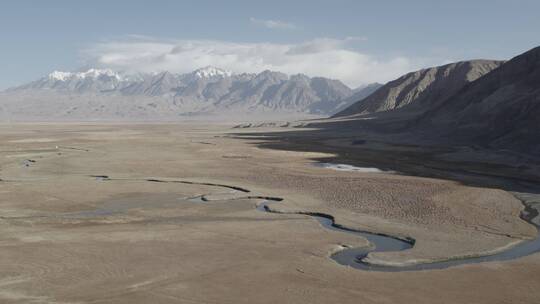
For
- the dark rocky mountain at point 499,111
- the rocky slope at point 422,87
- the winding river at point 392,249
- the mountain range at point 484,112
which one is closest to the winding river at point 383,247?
the winding river at point 392,249

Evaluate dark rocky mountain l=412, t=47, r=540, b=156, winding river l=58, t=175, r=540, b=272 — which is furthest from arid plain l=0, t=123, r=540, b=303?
dark rocky mountain l=412, t=47, r=540, b=156

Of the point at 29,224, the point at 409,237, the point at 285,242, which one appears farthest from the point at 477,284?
the point at 29,224

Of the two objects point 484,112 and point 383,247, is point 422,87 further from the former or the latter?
point 383,247

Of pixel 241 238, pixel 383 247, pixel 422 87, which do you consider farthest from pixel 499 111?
pixel 422 87

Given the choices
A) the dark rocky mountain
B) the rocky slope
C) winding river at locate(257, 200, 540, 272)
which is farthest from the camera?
the rocky slope

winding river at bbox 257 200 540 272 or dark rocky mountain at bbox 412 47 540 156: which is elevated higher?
dark rocky mountain at bbox 412 47 540 156

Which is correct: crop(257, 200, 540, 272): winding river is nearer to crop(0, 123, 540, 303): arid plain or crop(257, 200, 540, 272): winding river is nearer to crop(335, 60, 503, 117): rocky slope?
crop(0, 123, 540, 303): arid plain

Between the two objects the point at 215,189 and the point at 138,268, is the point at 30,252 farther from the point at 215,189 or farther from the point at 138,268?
the point at 215,189

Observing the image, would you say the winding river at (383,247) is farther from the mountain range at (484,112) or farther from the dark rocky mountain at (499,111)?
the dark rocky mountain at (499,111)

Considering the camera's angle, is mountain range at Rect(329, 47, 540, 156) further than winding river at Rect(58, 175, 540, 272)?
Yes

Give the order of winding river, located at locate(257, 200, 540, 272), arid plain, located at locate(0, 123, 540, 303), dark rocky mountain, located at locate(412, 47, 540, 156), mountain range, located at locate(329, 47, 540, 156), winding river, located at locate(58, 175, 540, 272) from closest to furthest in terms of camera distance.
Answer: arid plain, located at locate(0, 123, 540, 303) < winding river, located at locate(257, 200, 540, 272) < winding river, located at locate(58, 175, 540, 272) < dark rocky mountain, located at locate(412, 47, 540, 156) < mountain range, located at locate(329, 47, 540, 156)
